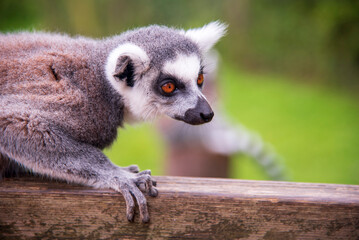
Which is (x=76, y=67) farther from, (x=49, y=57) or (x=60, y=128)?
(x=60, y=128)

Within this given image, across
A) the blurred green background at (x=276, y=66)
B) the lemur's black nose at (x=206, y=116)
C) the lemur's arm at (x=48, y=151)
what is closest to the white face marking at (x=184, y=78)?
the lemur's black nose at (x=206, y=116)

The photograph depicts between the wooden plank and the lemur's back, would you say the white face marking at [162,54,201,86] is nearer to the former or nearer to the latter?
the lemur's back

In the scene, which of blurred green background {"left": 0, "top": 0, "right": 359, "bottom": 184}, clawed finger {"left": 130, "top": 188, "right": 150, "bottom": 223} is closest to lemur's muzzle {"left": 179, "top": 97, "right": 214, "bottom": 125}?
clawed finger {"left": 130, "top": 188, "right": 150, "bottom": 223}

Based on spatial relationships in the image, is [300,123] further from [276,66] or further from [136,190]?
[136,190]

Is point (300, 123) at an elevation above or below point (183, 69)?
above

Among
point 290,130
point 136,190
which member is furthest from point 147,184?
point 290,130

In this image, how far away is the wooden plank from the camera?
1859mm

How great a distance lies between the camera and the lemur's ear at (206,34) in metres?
2.84

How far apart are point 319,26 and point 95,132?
8.01 meters

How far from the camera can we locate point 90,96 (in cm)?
236

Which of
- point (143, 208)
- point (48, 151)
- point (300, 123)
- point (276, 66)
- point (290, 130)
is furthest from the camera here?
point (276, 66)

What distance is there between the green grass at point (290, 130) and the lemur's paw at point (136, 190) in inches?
139

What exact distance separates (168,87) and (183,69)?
6.2 inches

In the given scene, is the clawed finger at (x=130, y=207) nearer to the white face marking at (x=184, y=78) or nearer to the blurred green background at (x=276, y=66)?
the white face marking at (x=184, y=78)
